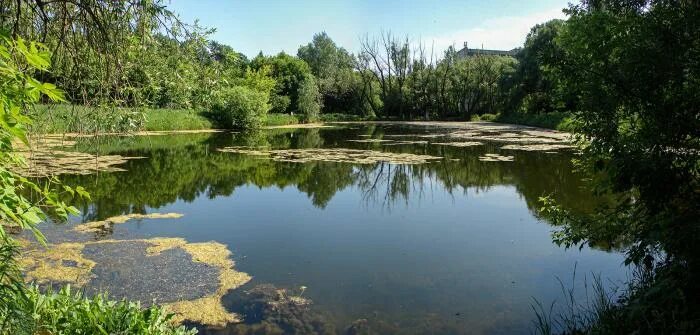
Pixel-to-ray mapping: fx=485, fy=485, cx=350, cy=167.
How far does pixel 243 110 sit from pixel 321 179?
21685 millimetres

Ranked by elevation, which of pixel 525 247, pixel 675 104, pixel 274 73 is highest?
pixel 274 73

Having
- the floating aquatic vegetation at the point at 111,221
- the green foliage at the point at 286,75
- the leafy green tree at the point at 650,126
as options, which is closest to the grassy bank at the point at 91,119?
the floating aquatic vegetation at the point at 111,221

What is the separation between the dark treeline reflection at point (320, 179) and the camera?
10.4 metres

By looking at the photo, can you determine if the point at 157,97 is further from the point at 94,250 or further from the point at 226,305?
the point at 94,250

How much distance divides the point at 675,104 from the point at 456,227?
4.77 metres

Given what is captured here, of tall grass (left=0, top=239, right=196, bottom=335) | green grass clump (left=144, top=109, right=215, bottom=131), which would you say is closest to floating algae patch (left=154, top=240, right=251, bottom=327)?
tall grass (left=0, top=239, right=196, bottom=335)

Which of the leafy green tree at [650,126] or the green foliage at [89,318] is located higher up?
the leafy green tree at [650,126]

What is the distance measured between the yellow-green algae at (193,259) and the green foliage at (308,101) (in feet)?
124

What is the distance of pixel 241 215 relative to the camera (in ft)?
29.6

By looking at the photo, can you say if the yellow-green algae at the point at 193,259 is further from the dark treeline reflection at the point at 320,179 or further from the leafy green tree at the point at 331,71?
the leafy green tree at the point at 331,71

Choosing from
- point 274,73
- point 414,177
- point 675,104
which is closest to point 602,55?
point 675,104

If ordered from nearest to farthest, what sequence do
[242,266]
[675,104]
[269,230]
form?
1. [675,104]
2. [242,266]
3. [269,230]

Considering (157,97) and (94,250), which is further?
(94,250)

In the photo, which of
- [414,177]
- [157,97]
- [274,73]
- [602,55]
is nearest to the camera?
[602,55]
